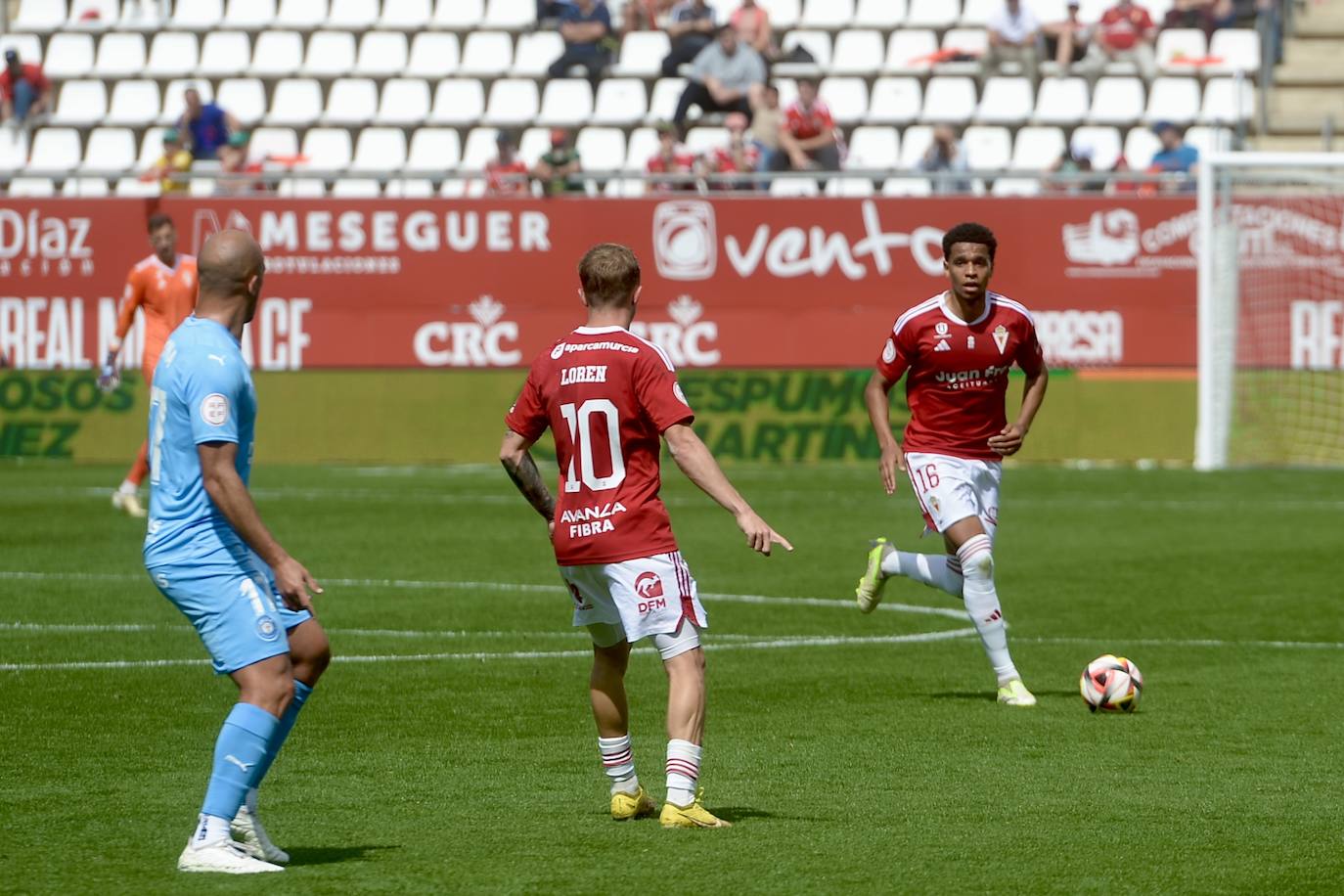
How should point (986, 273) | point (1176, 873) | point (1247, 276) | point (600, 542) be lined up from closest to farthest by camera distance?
point (1176, 873) < point (600, 542) < point (986, 273) < point (1247, 276)

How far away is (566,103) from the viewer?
102 ft

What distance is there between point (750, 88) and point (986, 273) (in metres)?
18.1

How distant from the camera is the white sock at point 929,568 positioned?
Result: 11.1m

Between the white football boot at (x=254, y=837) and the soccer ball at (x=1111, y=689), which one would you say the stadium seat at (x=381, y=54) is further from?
the white football boot at (x=254, y=837)

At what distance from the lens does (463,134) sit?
30859 mm

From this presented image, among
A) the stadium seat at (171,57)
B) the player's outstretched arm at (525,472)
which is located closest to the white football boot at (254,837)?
the player's outstretched arm at (525,472)

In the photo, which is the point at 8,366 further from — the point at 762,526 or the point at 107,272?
the point at 762,526

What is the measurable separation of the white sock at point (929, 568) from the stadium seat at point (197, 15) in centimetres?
2465

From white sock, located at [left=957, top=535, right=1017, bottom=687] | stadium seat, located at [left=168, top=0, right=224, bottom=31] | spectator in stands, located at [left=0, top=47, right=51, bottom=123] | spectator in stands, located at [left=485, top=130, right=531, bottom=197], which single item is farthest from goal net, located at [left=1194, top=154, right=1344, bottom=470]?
spectator in stands, located at [left=0, top=47, right=51, bottom=123]

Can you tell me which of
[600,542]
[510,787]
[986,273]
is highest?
[986,273]

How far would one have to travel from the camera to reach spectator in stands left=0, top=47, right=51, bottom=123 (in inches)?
1246

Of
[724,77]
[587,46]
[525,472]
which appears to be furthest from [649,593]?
[587,46]

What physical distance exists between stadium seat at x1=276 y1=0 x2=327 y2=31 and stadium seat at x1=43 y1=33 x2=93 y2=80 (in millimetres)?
2882

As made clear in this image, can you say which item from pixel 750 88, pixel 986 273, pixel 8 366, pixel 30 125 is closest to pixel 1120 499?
pixel 750 88
